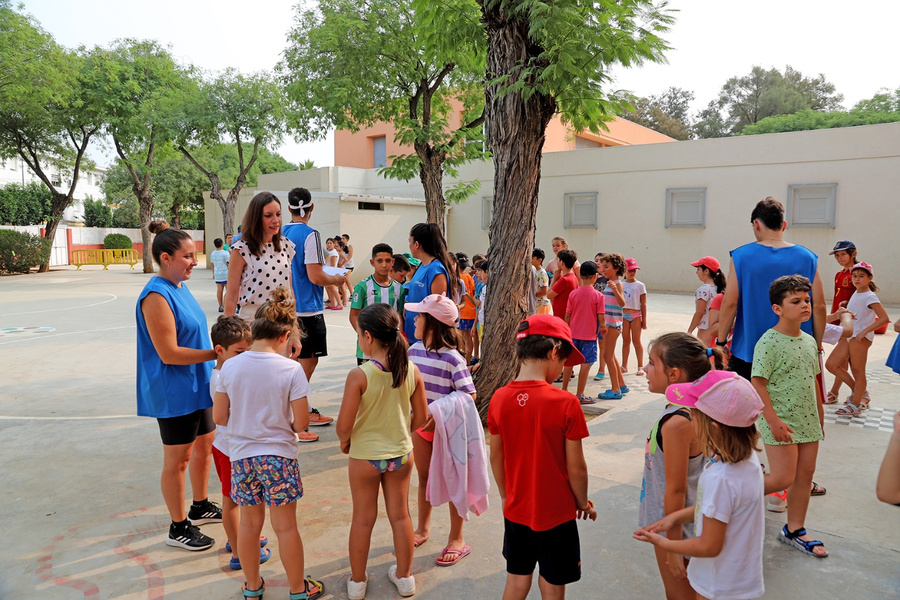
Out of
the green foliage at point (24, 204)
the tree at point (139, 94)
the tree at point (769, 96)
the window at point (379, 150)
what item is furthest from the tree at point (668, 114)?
the green foliage at point (24, 204)

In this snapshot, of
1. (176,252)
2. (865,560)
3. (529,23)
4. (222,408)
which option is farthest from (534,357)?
(529,23)

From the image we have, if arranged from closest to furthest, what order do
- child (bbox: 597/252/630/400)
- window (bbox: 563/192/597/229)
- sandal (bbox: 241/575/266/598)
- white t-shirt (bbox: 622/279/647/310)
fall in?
sandal (bbox: 241/575/266/598) → child (bbox: 597/252/630/400) → white t-shirt (bbox: 622/279/647/310) → window (bbox: 563/192/597/229)

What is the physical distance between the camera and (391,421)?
2.87 m

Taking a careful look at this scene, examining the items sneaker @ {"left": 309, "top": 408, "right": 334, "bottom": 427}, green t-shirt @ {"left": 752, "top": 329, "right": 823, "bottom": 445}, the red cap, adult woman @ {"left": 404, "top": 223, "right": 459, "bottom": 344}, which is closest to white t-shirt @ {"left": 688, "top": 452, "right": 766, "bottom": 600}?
the red cap

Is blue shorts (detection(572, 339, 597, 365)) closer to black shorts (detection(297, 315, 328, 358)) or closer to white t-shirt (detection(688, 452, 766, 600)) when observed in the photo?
black shorts (detection(297, 315, 328, 358))

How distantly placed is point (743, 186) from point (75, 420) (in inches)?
689

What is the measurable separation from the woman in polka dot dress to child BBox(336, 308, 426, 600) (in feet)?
5.07

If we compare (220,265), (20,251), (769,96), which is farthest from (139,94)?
(769,96)

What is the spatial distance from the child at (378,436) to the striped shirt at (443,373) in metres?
0.31

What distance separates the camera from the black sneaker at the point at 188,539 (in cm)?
335

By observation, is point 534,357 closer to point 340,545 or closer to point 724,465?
point 724,465

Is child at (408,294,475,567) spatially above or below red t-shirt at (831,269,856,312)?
below

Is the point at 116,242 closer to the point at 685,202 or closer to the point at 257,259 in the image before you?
the point at 685,202

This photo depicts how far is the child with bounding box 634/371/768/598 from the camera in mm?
2029
